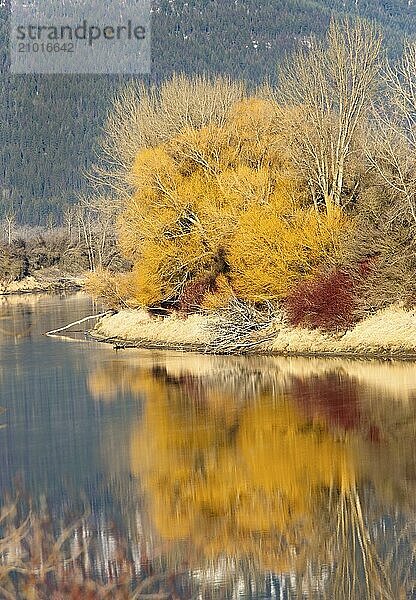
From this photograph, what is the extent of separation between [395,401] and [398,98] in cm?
1466

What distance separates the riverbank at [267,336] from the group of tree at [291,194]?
626 mm

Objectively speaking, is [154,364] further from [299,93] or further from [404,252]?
[299,93]

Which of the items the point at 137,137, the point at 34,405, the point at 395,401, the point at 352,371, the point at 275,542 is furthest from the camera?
the point at 137,137

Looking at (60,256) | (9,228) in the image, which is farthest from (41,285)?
(9,228)

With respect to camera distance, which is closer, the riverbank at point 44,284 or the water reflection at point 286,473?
the water reflection at point 286,473

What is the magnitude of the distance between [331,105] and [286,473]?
977 inches

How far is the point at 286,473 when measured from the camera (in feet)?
66.1

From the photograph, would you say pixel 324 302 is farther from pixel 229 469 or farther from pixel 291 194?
pixel 229 469

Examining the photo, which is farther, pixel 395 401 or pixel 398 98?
pixel 398 98

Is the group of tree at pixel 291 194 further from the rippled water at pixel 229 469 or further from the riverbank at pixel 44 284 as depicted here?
the riverbank at pixel 44 284

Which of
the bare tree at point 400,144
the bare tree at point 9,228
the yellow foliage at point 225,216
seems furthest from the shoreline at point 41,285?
the bare tree at point 400,144

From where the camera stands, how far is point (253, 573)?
14258 mm

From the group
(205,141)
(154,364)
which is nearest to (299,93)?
(205,141)

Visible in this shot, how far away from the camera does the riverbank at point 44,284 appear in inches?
3622
